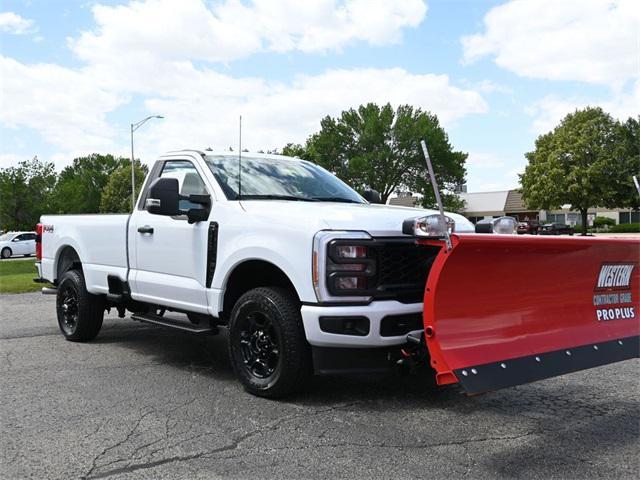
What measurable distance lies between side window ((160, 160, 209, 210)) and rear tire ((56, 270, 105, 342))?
72.5 inches

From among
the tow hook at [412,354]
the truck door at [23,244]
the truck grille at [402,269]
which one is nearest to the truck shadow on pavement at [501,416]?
the tow hook at [412,354]

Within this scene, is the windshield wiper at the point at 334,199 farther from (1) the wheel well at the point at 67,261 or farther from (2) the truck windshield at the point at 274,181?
(1) the wheel well at the point at 67,261

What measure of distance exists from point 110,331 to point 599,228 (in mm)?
68005

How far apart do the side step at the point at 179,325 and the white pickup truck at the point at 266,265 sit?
0.06ft

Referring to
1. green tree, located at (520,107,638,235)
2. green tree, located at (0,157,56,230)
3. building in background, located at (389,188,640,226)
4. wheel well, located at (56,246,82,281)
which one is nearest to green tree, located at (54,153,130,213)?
green tree, located at (0,157,56,230)

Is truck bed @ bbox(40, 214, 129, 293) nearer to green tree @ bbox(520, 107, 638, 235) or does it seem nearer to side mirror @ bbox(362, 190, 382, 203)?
side mirror @ bbox(362, 190, 382, 203)

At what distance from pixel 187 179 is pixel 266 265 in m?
1.55

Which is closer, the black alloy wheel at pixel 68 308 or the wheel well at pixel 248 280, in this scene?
the wheel well at pixel 248 280

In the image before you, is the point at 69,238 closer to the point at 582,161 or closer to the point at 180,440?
the point at 180,440

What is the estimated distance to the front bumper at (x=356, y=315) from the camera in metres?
4.39

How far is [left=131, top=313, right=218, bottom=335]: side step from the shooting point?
5.59 metres

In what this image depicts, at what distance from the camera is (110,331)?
8391 mm

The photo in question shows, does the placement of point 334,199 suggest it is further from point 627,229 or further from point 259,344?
point 627,229

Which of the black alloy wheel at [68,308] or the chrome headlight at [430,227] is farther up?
the chrome headlight at [430,227]
